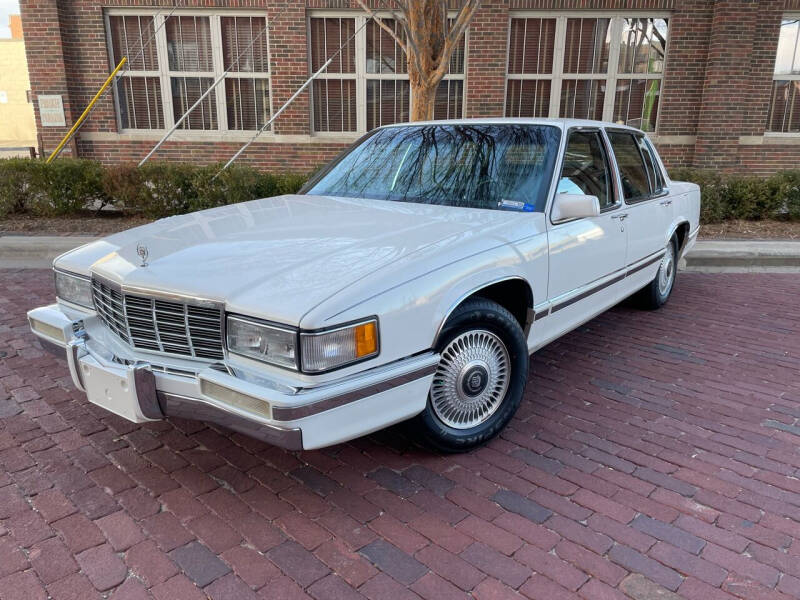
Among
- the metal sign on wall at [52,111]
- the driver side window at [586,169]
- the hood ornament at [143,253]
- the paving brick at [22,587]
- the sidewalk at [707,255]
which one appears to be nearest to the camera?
the paving brick at [22,587]

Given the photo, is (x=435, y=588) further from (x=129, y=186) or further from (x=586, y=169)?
(x=129, y=186)

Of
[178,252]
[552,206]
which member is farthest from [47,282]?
[552,206]

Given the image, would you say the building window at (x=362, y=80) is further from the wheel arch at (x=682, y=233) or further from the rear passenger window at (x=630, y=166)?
the rear passenger window at (x=630, y=166)

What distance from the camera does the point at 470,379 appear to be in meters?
3.09

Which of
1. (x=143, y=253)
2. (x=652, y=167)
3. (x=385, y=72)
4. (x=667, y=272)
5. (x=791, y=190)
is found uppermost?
(x=385, y=72)

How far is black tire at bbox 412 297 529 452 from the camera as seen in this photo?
2939mm

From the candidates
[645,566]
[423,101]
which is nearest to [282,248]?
[645,566]

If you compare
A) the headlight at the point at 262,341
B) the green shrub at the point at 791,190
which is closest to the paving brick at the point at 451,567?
the headlight at the point at 262,341

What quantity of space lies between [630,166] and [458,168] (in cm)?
172

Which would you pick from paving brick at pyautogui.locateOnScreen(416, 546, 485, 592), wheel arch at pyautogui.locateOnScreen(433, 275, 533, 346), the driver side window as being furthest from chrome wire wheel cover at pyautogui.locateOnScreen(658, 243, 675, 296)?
paving brick at pyautogui.locateOnScreen(416, 546, 485, 592)

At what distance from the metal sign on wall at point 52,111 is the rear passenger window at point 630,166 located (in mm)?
10939

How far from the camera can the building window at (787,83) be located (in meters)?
12.1

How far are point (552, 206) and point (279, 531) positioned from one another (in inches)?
90.3

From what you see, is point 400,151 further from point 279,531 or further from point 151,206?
point 151,206
